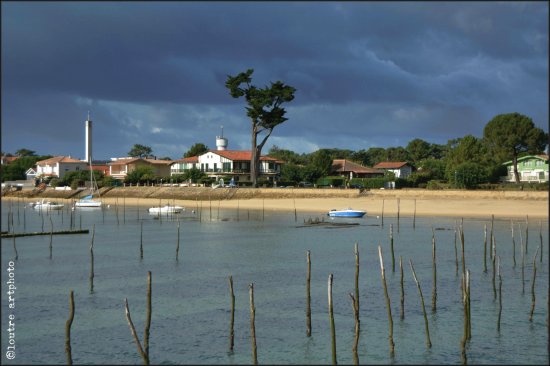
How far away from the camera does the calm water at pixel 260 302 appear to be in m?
21.3

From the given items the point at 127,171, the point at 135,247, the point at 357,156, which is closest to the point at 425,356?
the point at 135,247

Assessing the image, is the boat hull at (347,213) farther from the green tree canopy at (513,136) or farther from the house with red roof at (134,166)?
the house with red roof at (134,166)

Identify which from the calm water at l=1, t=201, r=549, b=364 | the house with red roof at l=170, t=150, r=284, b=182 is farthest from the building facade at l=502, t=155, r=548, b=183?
the calm water at l=1, t=201, r=549, b=364

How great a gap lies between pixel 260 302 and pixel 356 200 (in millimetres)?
62009

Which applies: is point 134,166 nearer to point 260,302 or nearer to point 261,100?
point 261,100

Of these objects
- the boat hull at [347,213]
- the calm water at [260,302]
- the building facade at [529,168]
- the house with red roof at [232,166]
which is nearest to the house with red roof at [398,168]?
the house with red roof at [232,166]

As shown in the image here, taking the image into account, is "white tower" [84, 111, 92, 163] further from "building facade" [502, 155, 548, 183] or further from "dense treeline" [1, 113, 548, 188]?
"building facade" [502, 155, 548, 183]

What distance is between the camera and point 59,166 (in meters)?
140

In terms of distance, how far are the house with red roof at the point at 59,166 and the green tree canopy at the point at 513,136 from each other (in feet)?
289

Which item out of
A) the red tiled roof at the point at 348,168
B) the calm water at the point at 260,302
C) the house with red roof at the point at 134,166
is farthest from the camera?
the house with red roof at the point at 134,166

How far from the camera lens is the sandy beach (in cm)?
7531

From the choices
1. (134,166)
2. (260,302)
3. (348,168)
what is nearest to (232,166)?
(348,168)

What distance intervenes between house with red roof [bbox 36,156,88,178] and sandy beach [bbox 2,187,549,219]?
23.1 meters

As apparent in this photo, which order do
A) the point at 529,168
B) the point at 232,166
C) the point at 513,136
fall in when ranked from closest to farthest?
1. the point at 513,136
2. the point at 529,168
3. the point at 232,166
